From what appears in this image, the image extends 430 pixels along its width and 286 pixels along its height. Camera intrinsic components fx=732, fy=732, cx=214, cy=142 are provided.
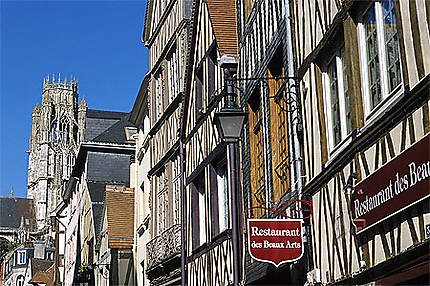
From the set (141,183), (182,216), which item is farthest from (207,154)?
(141,183)

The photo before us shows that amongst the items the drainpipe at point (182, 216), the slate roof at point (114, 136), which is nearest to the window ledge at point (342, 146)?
the drainpipe at point (182, 216)

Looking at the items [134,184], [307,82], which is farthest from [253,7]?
[134,184]

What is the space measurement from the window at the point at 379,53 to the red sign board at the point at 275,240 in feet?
6.13

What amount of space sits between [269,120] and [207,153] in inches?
159

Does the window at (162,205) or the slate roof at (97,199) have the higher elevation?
the slate roof at (97,199)

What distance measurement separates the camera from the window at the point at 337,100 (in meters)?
7.68

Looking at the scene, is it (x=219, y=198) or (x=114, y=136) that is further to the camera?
(x=114, y=136)

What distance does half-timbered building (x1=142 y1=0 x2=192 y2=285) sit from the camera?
55.0ft

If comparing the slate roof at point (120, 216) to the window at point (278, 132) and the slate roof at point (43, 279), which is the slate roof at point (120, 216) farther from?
the slate roof at point (43, 279)

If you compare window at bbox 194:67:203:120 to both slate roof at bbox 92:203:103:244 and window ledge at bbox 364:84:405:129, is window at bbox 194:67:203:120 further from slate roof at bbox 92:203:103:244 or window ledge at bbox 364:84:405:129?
slate roof at bbox 92:203:103:244

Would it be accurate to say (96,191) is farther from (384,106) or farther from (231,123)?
(384,106)

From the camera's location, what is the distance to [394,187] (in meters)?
6.11

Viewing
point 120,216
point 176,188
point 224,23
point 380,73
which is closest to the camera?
point 380,73

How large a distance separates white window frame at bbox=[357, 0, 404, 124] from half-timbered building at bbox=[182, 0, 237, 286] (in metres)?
5.28
